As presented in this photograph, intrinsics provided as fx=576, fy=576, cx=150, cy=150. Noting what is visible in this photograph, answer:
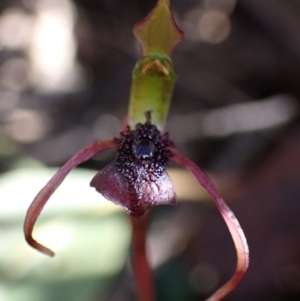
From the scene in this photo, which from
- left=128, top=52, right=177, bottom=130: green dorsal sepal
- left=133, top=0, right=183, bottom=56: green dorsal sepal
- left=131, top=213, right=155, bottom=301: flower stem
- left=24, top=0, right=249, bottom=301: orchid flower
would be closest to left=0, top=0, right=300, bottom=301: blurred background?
left=131, top=213, right=155, bottom=301: flower stem

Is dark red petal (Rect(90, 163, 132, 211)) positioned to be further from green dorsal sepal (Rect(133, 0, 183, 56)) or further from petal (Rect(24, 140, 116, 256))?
green dorsal sepal (Rect(133, 0, 183, 56))

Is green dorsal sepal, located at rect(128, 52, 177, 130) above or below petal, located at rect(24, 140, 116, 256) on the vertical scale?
above

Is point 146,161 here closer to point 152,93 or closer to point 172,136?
point 152,93

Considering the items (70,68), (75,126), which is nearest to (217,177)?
(75,126)

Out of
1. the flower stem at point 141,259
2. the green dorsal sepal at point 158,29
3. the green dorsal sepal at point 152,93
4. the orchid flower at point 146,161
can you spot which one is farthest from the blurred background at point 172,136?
the green dorsal sepal at point 158,29

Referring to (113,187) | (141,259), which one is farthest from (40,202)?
(141,259)

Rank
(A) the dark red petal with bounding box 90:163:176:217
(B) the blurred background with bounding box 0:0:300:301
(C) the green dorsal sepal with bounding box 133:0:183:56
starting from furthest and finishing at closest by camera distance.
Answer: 1. (B) the blurred background with bounding box 0:0:300:301
2. (C) the green dorsal sepal with bounding box 133:0:183:56
3. (A) the dark red petal with bounding box 90:163:176:217

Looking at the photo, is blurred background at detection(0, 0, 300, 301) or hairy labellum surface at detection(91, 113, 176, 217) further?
blurred background at detection(0, 0, 300, 301)
